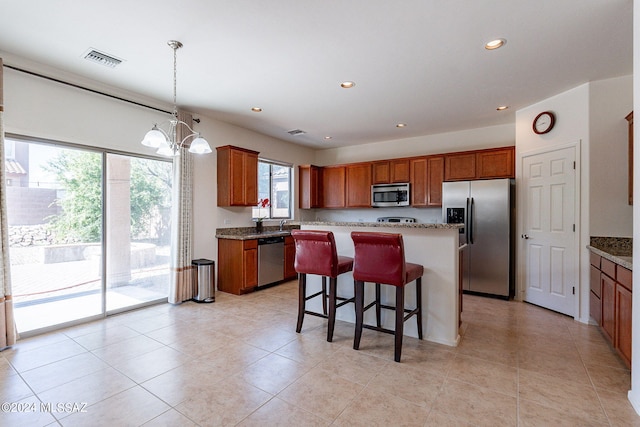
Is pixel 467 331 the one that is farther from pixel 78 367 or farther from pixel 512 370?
pixel 78 367

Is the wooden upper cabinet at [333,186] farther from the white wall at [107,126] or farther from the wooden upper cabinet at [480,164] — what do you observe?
the wooden upper cabinet at [480,164]

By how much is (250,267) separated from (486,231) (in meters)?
3.75

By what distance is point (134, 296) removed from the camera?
4.00 metres

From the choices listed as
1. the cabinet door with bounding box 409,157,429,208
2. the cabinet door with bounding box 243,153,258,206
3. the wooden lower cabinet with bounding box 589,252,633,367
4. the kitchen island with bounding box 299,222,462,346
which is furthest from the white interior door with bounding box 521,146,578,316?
the cabinet door with bounding box 243,153,258,206

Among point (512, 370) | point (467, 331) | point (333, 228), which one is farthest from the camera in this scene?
point (333, 228)

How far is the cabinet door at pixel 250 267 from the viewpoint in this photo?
15.2 ft

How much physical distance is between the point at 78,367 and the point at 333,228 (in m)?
2.68

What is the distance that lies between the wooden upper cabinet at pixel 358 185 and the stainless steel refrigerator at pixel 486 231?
1.79 meters

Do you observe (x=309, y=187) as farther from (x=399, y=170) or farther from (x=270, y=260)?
(x=270, y=260)

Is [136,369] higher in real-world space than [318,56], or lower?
lower

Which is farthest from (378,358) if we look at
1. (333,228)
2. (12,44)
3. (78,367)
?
(12,44)

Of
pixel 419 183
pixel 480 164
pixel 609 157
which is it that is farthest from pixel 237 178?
pixel 609 157

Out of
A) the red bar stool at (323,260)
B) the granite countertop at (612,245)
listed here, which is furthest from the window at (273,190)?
the granite countertop at (612,245)

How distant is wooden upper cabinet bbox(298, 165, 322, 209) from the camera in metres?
6.58
